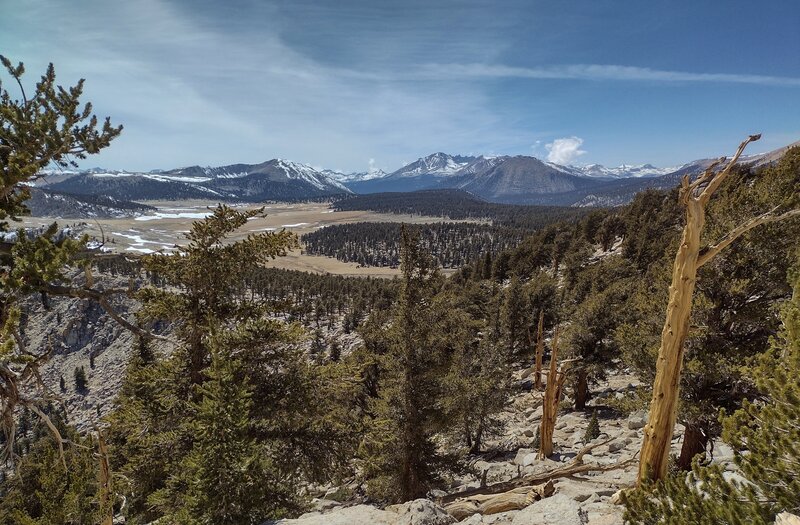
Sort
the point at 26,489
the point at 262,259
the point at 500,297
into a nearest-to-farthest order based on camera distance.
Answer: the point at 262,259 → the point at 26,489 → the point at 500,297

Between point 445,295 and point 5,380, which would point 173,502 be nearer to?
point 5,380

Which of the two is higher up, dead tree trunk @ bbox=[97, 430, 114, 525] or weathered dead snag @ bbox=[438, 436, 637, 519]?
dead tree trunk @ bbox=[97, 430, 114, 525]

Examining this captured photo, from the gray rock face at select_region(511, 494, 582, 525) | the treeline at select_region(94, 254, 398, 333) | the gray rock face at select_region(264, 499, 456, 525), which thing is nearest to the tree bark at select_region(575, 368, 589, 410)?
the gray rock face at select_region(511, 494, 582, 525)

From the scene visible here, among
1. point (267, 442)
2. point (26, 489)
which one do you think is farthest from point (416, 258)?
point (26, 489)

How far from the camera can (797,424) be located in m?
4.55

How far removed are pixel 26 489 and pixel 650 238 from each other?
58.9m

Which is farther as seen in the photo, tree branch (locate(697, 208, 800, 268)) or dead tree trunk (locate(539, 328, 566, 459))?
dead tree trunk (locate(539, 328, 566, 459))

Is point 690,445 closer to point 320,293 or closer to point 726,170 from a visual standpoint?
point 726,170

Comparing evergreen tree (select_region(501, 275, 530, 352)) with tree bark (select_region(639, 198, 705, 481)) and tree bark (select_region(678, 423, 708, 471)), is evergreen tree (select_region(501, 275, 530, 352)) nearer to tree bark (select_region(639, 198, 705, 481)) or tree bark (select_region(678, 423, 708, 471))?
tree bark (select_region(678, 423, 708, 471))

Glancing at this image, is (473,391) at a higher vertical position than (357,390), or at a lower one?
lower

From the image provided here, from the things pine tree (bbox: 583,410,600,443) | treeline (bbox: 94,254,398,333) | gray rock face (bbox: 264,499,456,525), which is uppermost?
gray rock face (bbox: 264,499,456,525)

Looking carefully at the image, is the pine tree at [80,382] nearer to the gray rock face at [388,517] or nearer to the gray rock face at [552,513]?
the gray rock face at [388,517]

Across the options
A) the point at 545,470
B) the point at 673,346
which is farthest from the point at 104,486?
the point at 545,470

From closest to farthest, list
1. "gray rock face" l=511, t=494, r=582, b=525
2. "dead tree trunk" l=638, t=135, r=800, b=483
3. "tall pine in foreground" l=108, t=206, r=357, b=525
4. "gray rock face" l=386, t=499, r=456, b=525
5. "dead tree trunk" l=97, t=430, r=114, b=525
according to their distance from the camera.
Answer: "dead tree trunk" l=638, t=135, r=800, b=483 < "dead tree trunk" l=97, t=430, r=114, b=525 < "gray rock face" l=386, t=499, r=456, b=525 < "gray rock face" l=511, t=494, r=582, b=525 < "tall pine in foreground" l=108, t=206, r=357, b=525
